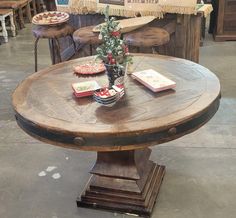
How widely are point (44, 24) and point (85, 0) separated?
1.54 feet

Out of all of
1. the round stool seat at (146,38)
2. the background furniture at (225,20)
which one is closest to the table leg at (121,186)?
the round stool seat at (146,38)

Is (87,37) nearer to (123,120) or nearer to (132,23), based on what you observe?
(132,23)

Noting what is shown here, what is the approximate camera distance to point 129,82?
207 centimetres

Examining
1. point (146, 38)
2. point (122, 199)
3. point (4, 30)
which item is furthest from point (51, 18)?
point (4, 30)

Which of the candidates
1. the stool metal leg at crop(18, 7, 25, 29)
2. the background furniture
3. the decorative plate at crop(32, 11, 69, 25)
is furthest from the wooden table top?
the stool metal leg at crop(18, 7, 25, 29)

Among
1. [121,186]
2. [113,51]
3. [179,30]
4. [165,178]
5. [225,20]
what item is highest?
[113,51]

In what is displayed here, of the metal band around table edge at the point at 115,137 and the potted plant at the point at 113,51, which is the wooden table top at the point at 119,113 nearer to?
the metal band around table edge at the point at 115,137

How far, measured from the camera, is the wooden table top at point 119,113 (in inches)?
64.4

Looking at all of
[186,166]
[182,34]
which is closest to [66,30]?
[182,34]

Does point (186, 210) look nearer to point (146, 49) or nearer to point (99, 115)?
point (99, 115)

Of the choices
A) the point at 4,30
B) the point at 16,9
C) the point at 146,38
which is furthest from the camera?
the point at 16,9

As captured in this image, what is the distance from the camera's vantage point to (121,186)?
7.02 feet

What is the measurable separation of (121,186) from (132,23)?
162cm

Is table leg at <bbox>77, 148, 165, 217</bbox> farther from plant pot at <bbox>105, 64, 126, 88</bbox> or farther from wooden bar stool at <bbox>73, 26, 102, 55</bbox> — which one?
wooden bar stool at <bbox>73, 26, 102, 55</bbox>
